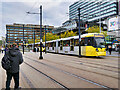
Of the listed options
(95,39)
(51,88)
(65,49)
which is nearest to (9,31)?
(65,49)

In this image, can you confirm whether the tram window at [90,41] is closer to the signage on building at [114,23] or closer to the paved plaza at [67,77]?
the paved plaza at [67,77]

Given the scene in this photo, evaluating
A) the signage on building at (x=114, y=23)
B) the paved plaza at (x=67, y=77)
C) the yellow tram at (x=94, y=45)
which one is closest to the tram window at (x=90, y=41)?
the yellow tram at (x=94, y=45)

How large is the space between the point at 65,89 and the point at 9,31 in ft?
441

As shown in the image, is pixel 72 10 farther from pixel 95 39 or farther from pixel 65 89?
pixel 65 89

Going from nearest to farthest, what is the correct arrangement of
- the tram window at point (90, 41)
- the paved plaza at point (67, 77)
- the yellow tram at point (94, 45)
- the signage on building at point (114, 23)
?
the paved plaza at point (67, 77)
the yellow tram at point (94, 45)
the tram window at point (90, 41)
the signage on building at point (114, 23)

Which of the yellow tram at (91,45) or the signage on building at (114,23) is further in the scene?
the signage on building at (114,23)

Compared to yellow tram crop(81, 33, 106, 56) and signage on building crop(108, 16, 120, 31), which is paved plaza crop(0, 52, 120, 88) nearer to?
yellow tram crop(81, 33, 106, 56)

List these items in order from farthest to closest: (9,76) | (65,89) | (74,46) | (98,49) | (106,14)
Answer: (106,14), (74,46), (98,49), (65,89), (9,76)

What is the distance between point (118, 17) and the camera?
28.8 m

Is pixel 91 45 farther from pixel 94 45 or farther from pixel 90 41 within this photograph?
pixel 90 41

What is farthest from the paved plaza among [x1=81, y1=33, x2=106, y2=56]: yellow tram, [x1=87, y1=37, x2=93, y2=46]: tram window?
[x1=87, y1=37, x2=93, y2=46]: tram window

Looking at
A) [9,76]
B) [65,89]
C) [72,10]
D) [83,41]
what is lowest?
[65,89]

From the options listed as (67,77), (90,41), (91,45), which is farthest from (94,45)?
(67,77)

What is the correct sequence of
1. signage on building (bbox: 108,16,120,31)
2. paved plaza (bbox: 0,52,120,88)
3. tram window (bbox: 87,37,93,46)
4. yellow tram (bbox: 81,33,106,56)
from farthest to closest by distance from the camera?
signage on building (bbox: 108,16,120,31) < tram window (bbox: 87,37,93,46) < yellow tram (bbox: 81,33,106,56) < paved plaza (bbox: 0,52,120,88)
